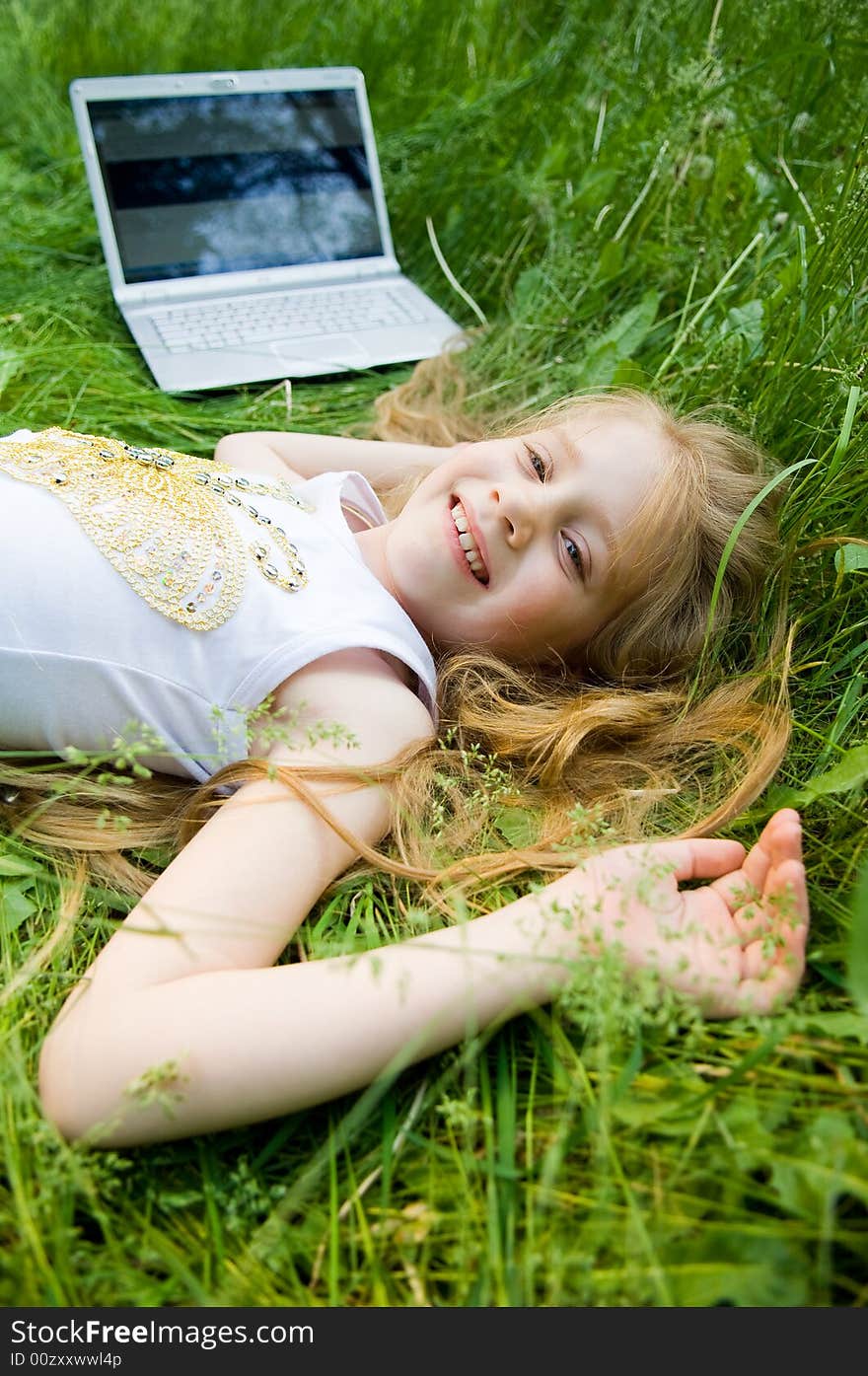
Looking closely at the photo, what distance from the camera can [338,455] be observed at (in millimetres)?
2084

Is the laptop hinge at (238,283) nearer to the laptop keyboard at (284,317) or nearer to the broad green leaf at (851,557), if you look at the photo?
the laptop keyboard at (284,317)

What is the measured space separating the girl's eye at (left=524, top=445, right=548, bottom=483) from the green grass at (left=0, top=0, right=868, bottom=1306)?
420 millimetres

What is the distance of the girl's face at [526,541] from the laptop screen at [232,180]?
4.41ft

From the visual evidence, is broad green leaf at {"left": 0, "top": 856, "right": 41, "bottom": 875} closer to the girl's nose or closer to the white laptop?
the girl's nose

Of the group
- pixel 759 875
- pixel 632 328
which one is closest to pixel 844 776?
pixel 759 875

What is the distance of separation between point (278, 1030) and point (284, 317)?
2048mm

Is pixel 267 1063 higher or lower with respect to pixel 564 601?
lower

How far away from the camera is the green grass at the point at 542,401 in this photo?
0.95 metres

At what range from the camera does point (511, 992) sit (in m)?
1.08

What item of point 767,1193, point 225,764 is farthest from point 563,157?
point 767,1193

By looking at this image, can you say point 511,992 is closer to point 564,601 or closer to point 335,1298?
point 335,1298

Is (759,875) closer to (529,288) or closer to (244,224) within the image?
(529,288)

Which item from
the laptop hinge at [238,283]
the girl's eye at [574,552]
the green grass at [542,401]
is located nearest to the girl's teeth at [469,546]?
the girl's eye at [574,552]
